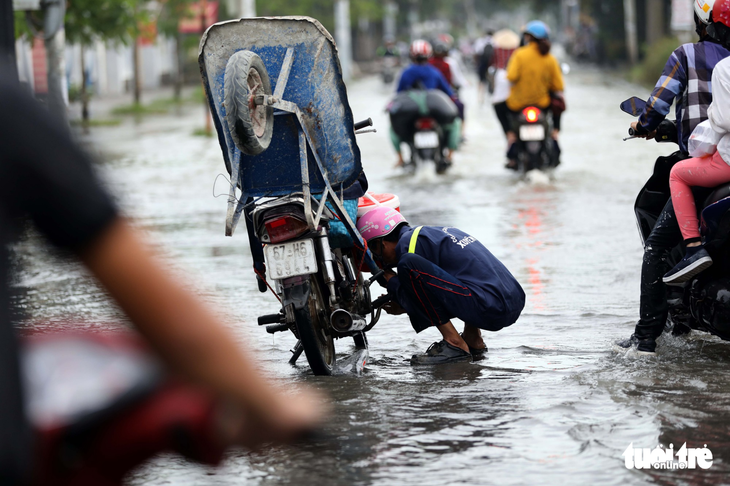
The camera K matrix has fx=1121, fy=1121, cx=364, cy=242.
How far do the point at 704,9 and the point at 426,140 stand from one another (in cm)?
869

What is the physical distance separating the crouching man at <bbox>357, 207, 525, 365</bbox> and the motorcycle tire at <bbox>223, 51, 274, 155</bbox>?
31.6 inches

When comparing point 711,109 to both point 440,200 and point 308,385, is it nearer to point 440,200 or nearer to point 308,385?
point 308,385

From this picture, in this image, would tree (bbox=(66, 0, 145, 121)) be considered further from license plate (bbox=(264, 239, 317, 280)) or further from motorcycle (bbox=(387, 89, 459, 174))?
license plate (bbox=(264, 239, 317, 280))

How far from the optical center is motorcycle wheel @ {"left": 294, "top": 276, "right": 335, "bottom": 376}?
4.86m

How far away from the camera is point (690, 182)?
505 cm

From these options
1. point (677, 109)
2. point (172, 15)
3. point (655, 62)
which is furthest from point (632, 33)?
point (677, 109)

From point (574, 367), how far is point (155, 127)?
22167mm

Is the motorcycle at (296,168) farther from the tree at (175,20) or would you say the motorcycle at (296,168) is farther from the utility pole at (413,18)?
the utility pole at (413,18)

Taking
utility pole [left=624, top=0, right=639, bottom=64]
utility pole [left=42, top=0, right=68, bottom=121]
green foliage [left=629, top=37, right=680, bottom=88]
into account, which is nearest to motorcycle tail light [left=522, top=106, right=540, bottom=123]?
utility pole [left=42, top=0, right=68, bottom=121]

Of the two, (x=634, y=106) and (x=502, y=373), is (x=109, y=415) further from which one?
(x=634, y=106)

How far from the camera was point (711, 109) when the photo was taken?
487cm

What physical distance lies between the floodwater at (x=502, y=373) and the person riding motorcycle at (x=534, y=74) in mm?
1368

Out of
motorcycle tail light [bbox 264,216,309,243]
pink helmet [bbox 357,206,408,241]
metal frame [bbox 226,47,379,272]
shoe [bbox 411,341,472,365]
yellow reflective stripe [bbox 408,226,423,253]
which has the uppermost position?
metal frame [bbox 226,47,379,272]

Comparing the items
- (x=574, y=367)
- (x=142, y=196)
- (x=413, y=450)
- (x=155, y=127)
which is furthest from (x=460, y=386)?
(x=155, y=127)
